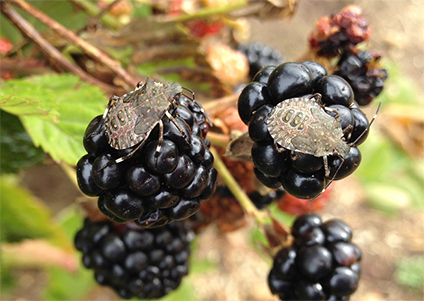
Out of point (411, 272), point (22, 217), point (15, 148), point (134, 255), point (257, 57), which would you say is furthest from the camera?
point (411, 272)

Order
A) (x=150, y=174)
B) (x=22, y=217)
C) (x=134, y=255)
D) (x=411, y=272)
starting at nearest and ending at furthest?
1. (x=150, y=174)
2. (x=134, y=255)
3. (x=22, y=217)
4. (x=411, y=272)

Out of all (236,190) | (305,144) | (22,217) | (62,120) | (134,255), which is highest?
(305,144)

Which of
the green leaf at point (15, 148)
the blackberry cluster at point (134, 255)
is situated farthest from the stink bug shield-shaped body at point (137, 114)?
the green leaf at point (15, 148)

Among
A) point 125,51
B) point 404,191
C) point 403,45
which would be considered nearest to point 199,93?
point 125,51

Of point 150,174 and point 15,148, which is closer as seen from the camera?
point 150,174

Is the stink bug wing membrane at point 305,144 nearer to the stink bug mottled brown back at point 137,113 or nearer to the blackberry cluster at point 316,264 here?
the stink bug mottled brown back at point 137,113

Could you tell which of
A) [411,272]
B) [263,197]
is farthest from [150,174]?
[411,272]

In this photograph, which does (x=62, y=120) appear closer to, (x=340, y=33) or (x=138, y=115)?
(x=138, y=115)
